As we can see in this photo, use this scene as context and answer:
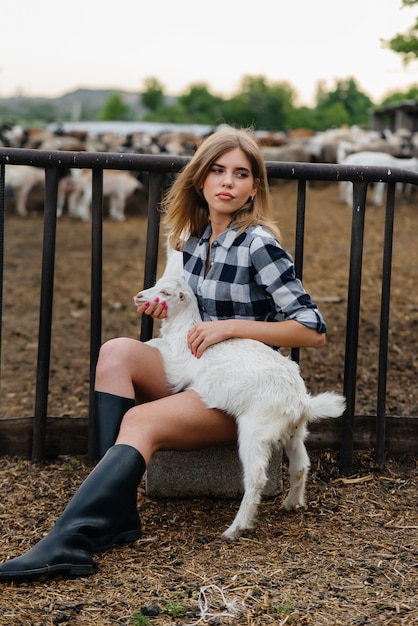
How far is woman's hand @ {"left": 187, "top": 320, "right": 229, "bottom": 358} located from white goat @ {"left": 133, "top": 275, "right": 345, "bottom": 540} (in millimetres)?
27

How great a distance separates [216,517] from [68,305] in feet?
14.6

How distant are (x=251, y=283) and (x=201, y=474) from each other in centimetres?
76

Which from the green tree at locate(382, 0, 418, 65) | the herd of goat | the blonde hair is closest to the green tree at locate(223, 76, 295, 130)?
the herd of goat

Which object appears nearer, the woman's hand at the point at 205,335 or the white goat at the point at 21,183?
the woman's hand at the point at 205,335

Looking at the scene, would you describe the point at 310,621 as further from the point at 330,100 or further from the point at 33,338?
the point at 330,100

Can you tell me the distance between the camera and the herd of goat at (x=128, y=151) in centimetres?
1364

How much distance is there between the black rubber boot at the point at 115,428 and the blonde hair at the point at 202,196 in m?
0.70

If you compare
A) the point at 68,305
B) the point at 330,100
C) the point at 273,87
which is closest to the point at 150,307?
the point at 68,305

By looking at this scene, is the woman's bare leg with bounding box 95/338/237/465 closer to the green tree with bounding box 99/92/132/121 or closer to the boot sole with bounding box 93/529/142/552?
the boot sole with bounding box 93/529/142/552

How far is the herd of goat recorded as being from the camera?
1364cm

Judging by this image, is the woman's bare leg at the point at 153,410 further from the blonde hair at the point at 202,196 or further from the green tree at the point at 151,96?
the green tree at the point at 151,96

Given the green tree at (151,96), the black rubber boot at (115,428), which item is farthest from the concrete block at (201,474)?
the green tree at (151,96)

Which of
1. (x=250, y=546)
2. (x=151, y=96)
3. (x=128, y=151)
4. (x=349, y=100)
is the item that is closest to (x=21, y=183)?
(x=128, y=151)

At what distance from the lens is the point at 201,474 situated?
2.93 meters
